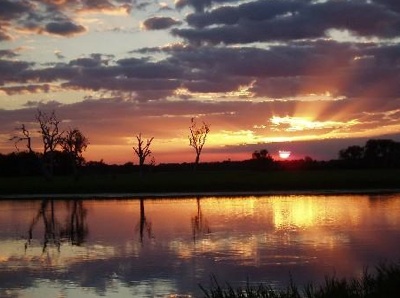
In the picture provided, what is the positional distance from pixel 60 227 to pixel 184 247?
9.13 m

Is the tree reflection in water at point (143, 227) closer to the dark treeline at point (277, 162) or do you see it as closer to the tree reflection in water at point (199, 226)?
the tree reflection in water at point (199, 226)

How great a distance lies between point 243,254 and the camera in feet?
59.5

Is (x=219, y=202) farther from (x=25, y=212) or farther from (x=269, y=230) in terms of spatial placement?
(x=269, y=230)

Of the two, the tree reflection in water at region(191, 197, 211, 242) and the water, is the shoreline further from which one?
the tree reflection in water at region(191, 197, 211, 242)

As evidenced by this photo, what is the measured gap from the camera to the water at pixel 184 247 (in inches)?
579

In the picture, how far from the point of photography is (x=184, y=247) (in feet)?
64.8

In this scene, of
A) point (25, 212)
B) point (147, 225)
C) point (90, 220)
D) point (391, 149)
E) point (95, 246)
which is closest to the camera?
point (95, 246)

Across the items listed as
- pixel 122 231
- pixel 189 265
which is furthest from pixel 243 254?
pixel 122 231

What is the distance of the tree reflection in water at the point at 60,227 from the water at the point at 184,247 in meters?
0.05

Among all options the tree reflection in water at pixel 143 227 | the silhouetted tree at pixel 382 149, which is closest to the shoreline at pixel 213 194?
the tree reflection in water at pixel 143 227

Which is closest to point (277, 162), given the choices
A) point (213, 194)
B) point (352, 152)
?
point (352, 152)

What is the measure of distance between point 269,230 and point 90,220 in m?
9.48

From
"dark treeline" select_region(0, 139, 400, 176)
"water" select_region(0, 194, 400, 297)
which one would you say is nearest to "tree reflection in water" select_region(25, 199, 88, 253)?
"water" select_region(0, 194, 400, 297)

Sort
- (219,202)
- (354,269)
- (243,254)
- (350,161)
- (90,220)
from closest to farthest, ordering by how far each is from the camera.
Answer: (354,269) < (243,254) < (90,220) < (219,202) < (350,161)
